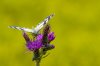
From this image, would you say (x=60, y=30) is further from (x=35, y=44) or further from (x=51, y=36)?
(x=35, y=44)

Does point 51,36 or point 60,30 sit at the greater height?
point 60,30

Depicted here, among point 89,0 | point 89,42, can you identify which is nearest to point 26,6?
Result: point 89,0

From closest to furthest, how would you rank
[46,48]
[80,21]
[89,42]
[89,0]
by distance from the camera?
[46,48] → [89,42] → [80,21] → [89,0]

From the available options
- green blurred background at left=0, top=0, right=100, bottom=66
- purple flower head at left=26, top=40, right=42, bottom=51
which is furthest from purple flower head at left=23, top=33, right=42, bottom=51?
green blurred background at left=0, top=0, right=100, bottom=66

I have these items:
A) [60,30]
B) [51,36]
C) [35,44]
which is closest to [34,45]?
[35,44]

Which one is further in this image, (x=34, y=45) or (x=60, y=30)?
(x=60, y=30)

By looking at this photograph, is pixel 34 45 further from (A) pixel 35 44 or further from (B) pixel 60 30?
(B) pixel 60 30

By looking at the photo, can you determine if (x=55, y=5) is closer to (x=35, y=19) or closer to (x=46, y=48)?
(x=35, y=19)

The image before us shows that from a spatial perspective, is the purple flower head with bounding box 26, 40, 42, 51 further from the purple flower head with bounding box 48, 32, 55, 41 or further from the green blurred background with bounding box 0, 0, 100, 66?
the green blurred background with bounding box 0, 0, 100, 66

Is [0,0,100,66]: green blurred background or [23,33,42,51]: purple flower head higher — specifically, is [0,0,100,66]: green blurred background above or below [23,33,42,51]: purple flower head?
above
